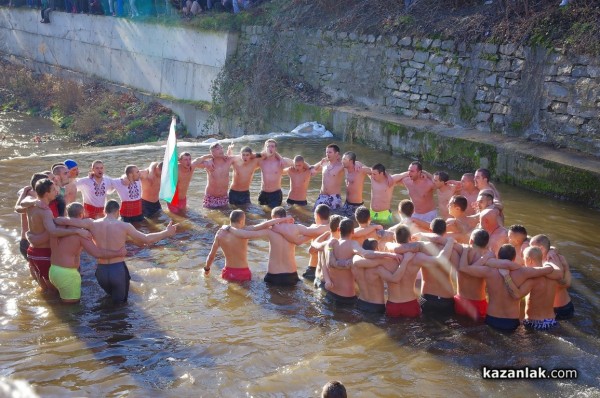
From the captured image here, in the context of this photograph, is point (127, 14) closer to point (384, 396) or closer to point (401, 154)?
point (401, 154)

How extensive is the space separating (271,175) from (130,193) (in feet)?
8.08

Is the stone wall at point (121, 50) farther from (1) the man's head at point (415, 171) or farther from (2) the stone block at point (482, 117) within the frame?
(1) the man's head at point (415, 171)

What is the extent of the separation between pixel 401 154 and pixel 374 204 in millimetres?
4390

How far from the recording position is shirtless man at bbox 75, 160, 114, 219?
38.5ft

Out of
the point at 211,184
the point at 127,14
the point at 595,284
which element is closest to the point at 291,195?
the point at 211,184

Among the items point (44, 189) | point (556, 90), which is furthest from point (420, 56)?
point (44, 189)

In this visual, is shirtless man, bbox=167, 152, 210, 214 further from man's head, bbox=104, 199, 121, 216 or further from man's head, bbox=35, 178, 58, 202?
man's head, bbox=35, 178, 58, 202

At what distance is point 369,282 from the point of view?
874cm

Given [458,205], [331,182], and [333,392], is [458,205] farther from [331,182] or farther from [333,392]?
[333,392]

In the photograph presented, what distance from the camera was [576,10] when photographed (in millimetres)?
14680

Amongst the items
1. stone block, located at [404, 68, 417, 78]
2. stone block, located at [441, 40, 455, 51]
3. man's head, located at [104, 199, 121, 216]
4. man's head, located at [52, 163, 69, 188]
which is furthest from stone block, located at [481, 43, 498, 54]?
man's head, located at [104, 199, 121, 216]

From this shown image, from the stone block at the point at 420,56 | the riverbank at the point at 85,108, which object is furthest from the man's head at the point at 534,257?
the riverbank at the point at 85,108

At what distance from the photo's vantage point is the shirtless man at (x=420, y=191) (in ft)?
38.5

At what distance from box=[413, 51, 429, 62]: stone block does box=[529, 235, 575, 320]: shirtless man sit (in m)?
9.02
